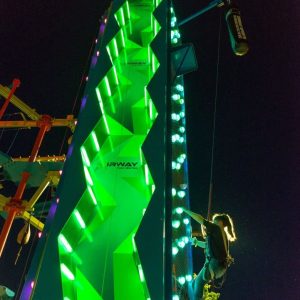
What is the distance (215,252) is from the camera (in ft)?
14.1

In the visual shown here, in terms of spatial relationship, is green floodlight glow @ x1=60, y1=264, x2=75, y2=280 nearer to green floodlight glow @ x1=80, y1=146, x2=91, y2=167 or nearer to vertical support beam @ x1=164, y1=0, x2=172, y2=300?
vertical support beam @ x1=164, y1=0, x2=172, y2=300

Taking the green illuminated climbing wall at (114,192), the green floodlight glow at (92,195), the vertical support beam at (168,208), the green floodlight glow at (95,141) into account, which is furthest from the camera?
the green floodlight glow at (95,141)

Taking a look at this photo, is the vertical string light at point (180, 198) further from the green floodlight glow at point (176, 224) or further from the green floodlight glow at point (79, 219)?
the green floodlight glow at point (79, 219)

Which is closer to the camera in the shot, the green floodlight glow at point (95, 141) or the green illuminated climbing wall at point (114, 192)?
the green illuminated climbing wall at point (114, 192)

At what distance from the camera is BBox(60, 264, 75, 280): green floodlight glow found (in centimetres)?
375

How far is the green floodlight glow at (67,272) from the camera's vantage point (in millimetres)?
3750

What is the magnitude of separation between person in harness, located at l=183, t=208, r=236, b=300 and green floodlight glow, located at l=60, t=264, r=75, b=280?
1445mm

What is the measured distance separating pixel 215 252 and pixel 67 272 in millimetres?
1592

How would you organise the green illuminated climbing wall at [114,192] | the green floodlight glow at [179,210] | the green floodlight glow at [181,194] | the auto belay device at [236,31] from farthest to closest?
the green floodlight glow at [181,194] → the auto belay device at [236,31] → the green floodlight glow at [179,210] → the green illuminated climbing wall at [114,192]

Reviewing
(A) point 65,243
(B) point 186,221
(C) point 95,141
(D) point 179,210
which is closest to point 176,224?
(D) point 179,210

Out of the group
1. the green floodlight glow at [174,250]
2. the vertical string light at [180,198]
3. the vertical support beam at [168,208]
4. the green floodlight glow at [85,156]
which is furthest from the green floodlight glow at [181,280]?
the green floodlight glow at [85,156]

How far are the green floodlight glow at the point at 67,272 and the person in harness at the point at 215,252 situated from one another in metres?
1.45

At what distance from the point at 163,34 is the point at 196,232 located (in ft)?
10.3

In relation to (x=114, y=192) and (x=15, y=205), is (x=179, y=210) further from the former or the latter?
(x=15, y=205)
